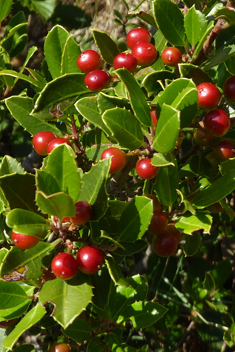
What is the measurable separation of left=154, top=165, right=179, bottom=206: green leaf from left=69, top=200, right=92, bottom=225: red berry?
27 centimetres

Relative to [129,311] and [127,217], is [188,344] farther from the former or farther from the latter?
[127,217]

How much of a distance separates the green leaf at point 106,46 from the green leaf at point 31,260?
649 mm

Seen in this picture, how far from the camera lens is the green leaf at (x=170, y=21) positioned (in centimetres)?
123

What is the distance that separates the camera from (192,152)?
1.45 metres

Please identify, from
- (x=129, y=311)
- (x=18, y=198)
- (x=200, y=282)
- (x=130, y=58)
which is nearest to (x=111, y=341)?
(x=129, y=311)

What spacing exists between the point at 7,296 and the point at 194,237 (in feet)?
2.30

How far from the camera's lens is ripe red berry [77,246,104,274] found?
1.00m

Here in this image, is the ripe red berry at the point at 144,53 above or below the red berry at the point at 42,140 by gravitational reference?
above

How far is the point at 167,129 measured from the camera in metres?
1.00

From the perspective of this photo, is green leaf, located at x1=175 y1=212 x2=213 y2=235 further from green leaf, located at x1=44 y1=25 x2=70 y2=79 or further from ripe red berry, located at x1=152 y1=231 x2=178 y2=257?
green leaf, located at x1=44 y1=25 x2=70 y2=79

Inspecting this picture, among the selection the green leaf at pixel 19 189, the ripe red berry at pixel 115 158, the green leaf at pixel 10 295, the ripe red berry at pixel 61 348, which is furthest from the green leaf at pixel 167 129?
the ripe red berry at pixel 61 348

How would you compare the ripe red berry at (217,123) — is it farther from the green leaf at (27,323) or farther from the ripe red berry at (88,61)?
the green leaf at (27,323)

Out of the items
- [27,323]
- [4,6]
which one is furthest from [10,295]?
[4,6]

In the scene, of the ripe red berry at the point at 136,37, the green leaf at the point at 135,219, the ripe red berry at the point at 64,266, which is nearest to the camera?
the ripe red berry at the point at 64,266
